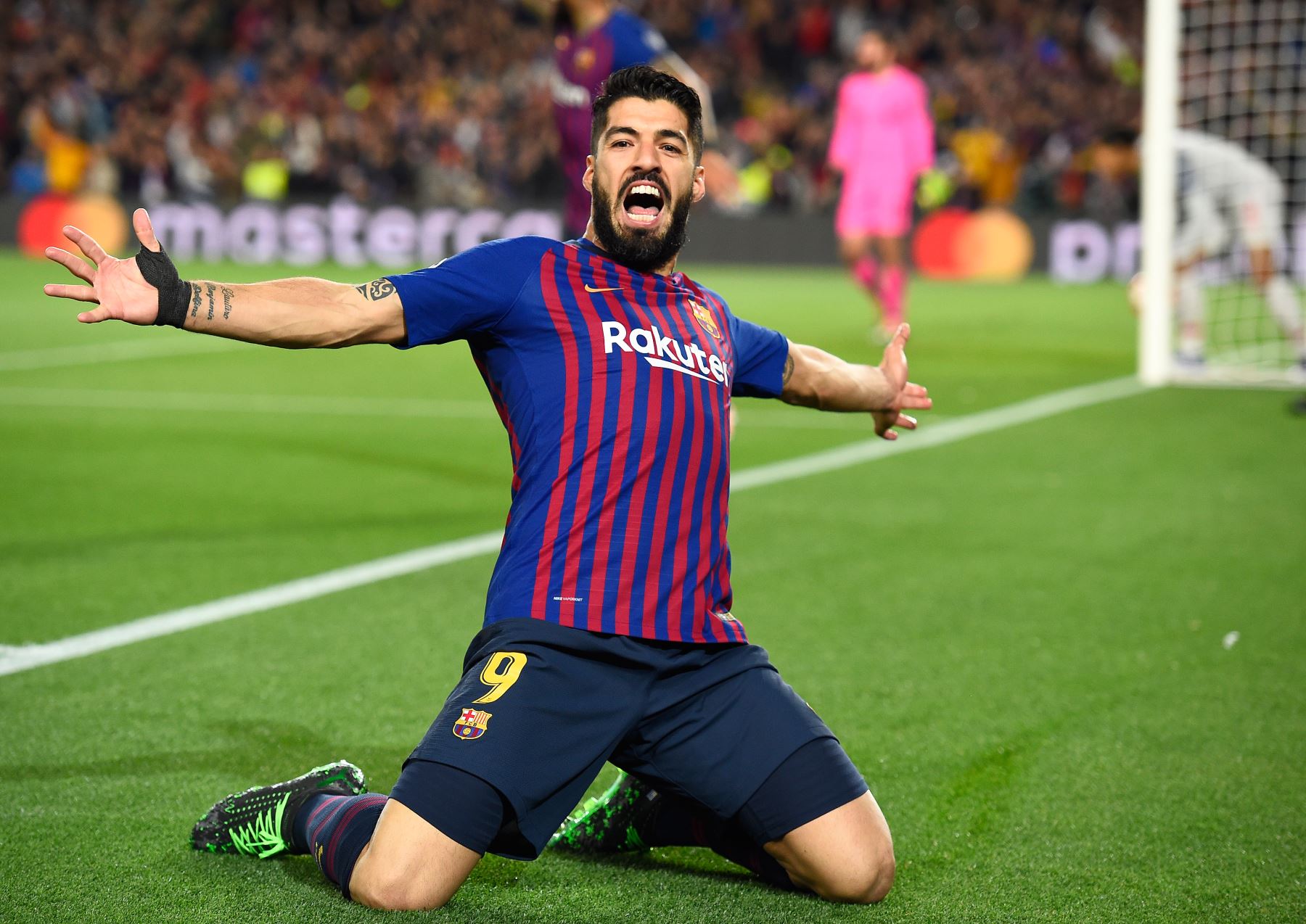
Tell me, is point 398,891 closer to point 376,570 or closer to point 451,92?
point 376,570

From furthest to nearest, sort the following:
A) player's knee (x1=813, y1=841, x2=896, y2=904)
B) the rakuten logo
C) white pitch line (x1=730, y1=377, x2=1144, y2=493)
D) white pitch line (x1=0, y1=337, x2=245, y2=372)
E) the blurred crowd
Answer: the blurred crowd, white pitch line (x1=0, y1=337, x2=245, y2=372), white pitch line (x1=730, y1=377, x2=1144, y2=493), the rakuten logo, player's knee (x1=813, y1=841, x2=896, y2=904)

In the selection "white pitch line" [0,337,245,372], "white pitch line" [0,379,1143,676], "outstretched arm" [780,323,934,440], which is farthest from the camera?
"white pitch line" [0,337,245,372]

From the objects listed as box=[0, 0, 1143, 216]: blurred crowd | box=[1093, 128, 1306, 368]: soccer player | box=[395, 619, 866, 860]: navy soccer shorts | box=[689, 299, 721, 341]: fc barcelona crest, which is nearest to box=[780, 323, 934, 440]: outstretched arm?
box=[689, 299, 721, 341]: fc barcelona crest

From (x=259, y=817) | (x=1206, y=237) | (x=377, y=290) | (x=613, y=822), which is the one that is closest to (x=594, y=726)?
(x=613, y=822)

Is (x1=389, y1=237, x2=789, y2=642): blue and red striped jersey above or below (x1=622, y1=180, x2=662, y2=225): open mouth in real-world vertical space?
below

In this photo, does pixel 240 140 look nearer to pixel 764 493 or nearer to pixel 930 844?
pixel 764 493

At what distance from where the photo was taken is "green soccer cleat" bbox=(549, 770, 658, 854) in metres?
3.26

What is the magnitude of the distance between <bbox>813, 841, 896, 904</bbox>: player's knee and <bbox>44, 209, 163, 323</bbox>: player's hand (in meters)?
1.60

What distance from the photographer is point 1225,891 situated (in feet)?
10.2

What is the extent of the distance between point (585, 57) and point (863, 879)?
534cm

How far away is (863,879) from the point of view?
2990mm

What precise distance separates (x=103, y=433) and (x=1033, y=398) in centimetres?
558

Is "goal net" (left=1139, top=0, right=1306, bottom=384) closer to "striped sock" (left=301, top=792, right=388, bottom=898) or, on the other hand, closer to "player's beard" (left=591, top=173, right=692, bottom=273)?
"player's beard" (left=591, top=173, right=692, bottom=273)

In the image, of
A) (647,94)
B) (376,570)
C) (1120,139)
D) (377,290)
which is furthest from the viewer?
(1120,139)
